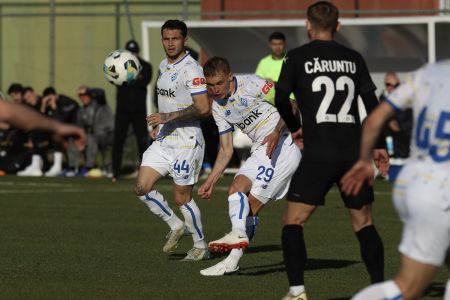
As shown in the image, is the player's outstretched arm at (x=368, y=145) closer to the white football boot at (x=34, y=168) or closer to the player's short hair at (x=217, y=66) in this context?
the player's short hair at (x=217, y=66)

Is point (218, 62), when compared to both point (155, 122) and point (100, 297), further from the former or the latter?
point (100, 297)

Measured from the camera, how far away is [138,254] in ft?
40.6

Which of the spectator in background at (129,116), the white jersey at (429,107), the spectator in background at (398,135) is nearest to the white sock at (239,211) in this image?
the white jersey at (429,107)

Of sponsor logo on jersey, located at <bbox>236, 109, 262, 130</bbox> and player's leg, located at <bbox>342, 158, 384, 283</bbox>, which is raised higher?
sponsor logo on jersey, located at <bbox>236, 109, 262, 130</bbox>

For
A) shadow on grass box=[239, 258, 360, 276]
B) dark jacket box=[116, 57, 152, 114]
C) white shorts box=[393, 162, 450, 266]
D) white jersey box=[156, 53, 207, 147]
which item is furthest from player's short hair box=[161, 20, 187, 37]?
dark jacket box=[116, 57, 152, 114]

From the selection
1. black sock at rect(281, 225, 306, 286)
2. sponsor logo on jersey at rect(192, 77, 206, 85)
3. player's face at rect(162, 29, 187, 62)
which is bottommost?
black sock at rect(281, 225, 306, 286)

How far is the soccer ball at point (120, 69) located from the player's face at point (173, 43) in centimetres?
157

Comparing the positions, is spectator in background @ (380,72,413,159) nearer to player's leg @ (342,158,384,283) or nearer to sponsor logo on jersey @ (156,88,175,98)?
sponsor logo on jersey @ (156,88,175,98)

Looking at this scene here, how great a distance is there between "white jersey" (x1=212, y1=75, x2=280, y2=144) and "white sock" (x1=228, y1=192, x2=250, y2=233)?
74cm

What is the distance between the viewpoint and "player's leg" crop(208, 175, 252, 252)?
419 inches

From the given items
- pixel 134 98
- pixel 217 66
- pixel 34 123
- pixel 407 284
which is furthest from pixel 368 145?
pixel 134 98

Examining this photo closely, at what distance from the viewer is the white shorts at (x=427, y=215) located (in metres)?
6.80

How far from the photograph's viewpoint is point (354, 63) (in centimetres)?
902

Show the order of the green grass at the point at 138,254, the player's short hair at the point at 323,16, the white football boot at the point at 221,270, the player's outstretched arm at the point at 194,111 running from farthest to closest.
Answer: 1. the player's outstretched arm at the point at 194,111
2. the white football boot at the point at 221,270
3. the green grass at the point at 138,254
4. the player's short hair at the point at 323,16
